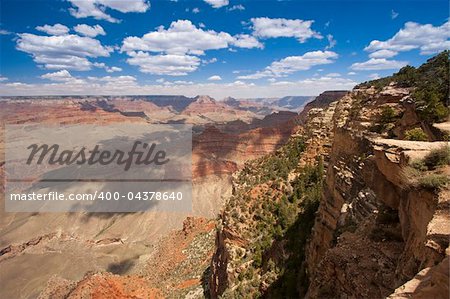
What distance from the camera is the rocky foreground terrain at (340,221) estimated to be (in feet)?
28.0

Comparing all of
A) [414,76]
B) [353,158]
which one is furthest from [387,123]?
[414,76]

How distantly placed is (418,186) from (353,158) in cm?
1002

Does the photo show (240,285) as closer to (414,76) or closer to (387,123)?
(387,123)

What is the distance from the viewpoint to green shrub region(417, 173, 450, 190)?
780 cm

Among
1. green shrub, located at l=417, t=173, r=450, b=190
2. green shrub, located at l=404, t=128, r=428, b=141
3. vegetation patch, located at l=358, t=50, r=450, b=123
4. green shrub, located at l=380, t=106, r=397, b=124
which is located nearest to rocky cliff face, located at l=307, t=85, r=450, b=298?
green shrub, located at l=417, t=173, r=450, b=190

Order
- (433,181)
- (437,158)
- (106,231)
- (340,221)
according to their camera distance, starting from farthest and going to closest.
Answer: (106,231) → (340,221) → (437,158) → (433,181)

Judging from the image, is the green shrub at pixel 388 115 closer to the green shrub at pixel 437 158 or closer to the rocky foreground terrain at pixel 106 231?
the green shrub at pixel 437 158

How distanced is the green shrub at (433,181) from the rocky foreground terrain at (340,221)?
21 mm

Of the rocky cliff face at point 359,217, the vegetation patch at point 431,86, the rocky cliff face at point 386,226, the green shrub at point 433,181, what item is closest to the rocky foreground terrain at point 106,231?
the rocky cliff face at point 359,217

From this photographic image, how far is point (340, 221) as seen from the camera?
16062 mm

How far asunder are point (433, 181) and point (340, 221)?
28.3ft

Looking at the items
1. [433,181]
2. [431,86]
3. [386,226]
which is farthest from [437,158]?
[431,86]

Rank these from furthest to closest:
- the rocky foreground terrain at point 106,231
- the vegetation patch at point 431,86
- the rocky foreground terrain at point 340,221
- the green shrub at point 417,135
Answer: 1. the rocky foreground terrain at point 106,231
2. the vegetation patch at point 431,86
3. the green shrub at point 417,135
4. the rocky foreground terrain at point 340,221

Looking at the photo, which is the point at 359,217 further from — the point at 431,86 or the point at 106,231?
the point at 106,231
